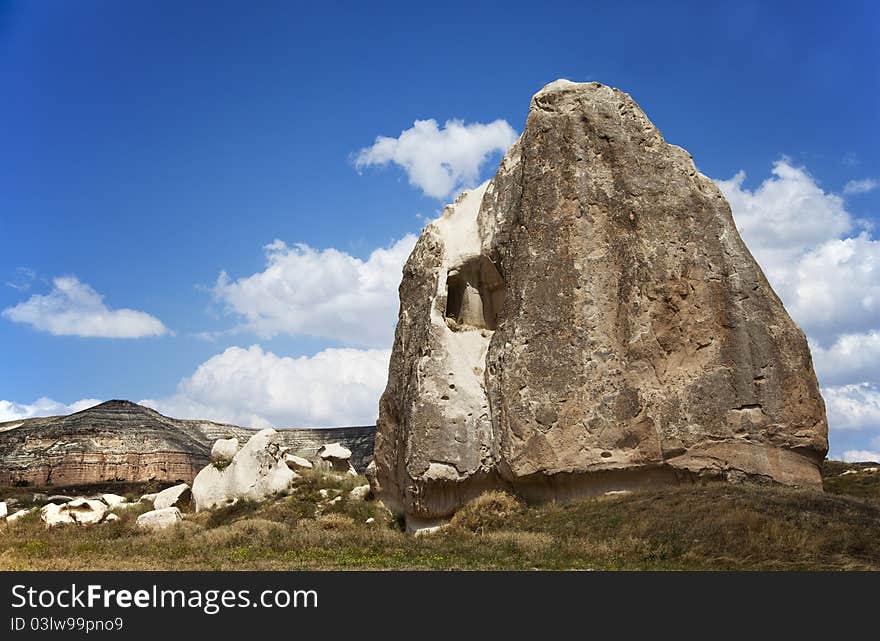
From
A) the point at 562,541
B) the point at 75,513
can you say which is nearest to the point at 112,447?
the point at 75,513

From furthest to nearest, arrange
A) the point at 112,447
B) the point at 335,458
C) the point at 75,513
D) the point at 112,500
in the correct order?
1. the point at 112,447
2. the point at 335,458
3. the point at 112,500
4. the point at 75,513

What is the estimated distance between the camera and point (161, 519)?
22688 millimetres

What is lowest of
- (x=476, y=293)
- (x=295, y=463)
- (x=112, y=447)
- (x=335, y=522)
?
(x=335, y=522)

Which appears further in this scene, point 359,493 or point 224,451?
point 224,451

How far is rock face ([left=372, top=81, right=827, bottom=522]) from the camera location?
15.6 m

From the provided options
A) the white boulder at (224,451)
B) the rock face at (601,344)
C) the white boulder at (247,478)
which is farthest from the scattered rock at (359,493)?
the white boulder at (224,451)

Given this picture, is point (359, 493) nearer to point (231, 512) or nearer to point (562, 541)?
point (231, 512)

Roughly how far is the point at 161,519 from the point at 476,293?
10.2 metres

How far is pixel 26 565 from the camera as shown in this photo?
41.0ft

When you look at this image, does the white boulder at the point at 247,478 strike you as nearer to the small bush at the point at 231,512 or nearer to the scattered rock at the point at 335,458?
the small bush at the point at 231,512

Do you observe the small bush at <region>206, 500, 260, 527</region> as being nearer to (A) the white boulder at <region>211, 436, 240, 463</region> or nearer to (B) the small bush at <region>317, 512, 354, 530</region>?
(B) the small bush at <region>317, 512, 354, 530</region>

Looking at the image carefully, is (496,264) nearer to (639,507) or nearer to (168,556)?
(639,507)

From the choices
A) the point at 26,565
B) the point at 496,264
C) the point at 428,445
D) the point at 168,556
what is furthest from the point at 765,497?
the point at 26,565

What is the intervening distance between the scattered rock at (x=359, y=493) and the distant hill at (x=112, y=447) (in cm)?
2011
